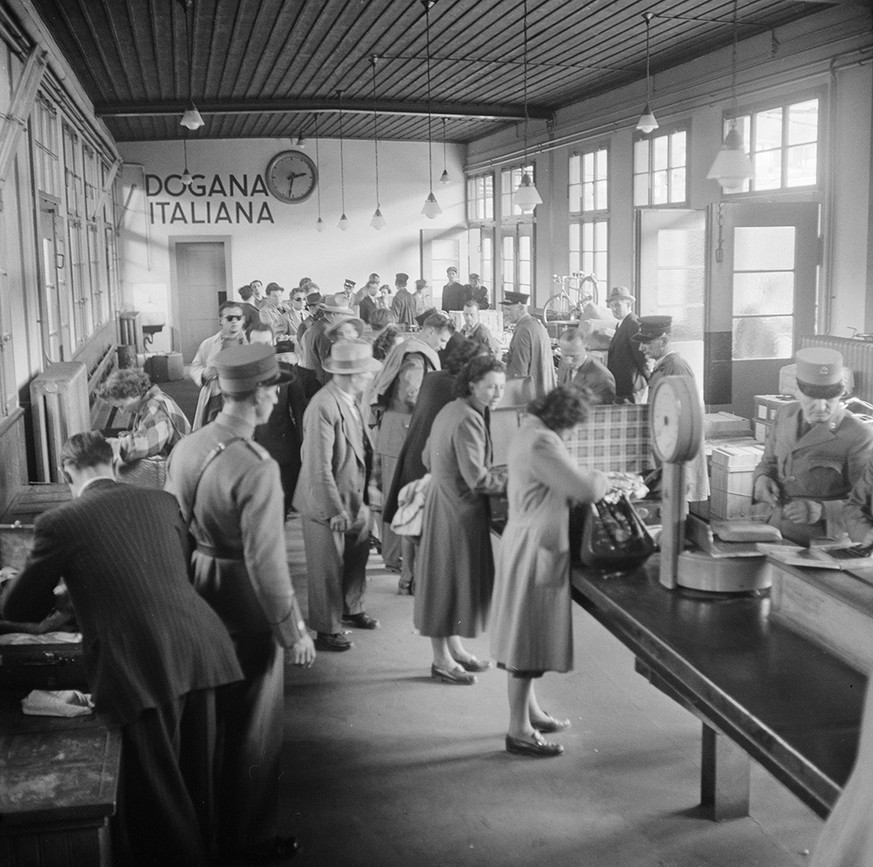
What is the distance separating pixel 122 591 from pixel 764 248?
21.7 feet

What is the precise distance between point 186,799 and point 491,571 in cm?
200

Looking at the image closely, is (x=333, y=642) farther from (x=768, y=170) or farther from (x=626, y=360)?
(x=768, y=170)

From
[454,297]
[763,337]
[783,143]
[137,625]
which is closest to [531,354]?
[763,337]

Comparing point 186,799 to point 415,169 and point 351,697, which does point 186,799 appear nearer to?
point 351,697

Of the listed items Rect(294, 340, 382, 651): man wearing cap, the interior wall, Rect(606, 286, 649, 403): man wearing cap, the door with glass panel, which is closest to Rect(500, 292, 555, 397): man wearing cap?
Rect(606, 286, 649, 403): man wearing cap

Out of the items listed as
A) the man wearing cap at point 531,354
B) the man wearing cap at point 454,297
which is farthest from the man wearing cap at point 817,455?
the man wearing cap at point 454,297

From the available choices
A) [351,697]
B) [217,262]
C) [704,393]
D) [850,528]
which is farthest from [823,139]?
[217,262]

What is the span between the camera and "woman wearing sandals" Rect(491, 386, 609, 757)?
12.1 ft

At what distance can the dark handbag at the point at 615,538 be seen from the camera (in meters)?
3.56

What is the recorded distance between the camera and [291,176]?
723 inches

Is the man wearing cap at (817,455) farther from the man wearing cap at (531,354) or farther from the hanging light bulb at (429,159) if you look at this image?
the hanging light bulb at (429,159)

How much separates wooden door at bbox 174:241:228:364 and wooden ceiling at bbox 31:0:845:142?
537cm

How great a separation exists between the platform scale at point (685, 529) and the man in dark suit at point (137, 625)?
4.67 ft

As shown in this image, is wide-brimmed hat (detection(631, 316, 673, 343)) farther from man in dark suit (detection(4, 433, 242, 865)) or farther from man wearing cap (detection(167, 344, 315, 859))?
man in dark suit (detection(4, 433, 242, 865))
